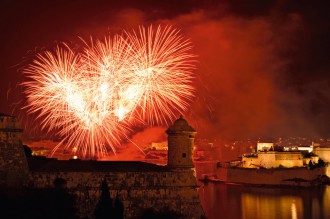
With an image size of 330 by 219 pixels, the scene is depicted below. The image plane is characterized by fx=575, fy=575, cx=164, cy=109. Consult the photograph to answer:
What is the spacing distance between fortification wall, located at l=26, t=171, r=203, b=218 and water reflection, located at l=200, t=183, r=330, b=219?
8894 mm

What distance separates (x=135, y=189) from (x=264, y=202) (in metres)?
17.5

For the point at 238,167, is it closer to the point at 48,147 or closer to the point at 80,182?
the point at 48,147

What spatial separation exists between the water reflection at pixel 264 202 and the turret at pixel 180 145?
8.75 metres

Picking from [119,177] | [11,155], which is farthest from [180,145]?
[11,155]

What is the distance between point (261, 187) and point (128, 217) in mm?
27954

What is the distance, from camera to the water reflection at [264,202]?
91.3 ft

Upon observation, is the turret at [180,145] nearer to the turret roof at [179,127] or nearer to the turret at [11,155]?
the turret roof at [179,127]

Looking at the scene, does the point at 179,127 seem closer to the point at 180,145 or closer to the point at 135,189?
the point at 180,145

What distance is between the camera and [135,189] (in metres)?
17.0

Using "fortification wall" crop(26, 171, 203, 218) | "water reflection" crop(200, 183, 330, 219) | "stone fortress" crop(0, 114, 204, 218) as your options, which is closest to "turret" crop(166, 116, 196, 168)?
"stone fortress" crop(0, 114, 204, 218)

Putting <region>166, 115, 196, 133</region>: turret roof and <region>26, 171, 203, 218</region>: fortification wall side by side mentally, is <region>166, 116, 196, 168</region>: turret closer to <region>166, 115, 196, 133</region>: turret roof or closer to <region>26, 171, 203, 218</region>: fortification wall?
<region>166, 115, 196, 133</region>: turret roof

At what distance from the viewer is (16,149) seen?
15.9 m

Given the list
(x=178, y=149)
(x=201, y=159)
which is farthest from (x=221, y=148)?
(x=178, y=149)

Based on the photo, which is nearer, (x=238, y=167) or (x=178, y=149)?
(x=178, y=149)
